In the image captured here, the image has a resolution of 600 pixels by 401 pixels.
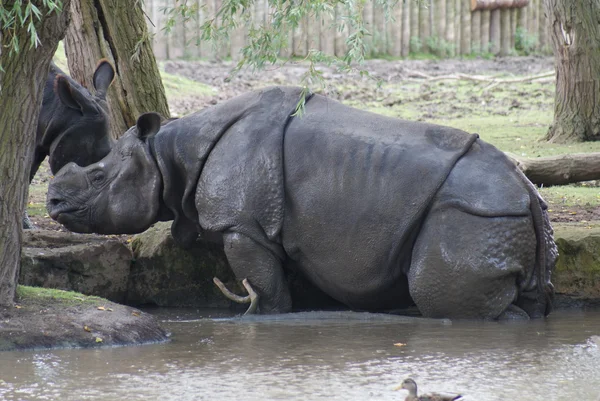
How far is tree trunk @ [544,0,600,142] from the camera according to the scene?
40.6 ft

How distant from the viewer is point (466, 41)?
21.9 m

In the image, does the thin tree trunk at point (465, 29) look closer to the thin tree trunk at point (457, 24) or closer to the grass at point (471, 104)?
the thin tree trunk at point (457, 24)

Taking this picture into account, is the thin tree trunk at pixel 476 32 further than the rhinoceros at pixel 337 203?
Yes

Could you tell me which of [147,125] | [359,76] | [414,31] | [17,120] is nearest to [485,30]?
[414,31]

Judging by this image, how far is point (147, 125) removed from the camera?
7.52 metres

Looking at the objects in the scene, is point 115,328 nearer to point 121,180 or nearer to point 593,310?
point 121,180

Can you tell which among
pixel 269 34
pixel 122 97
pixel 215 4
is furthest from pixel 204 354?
pixel 215 4

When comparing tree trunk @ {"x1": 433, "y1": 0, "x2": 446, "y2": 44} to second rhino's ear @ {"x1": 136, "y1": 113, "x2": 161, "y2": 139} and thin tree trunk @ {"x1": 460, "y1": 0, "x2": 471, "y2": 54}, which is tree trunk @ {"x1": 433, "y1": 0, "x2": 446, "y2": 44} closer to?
thin tree trunk @ {"x1": 460, "y1": 0, "x2": 471, "y2": 54}

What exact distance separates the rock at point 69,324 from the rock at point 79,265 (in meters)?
0.77

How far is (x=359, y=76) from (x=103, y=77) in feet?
34.3

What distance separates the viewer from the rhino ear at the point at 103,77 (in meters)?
8.99

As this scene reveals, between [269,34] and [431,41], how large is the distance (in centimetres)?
1540

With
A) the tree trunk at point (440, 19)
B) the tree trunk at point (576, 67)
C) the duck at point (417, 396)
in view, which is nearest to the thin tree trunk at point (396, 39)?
the tree trunk at point (440, 19)

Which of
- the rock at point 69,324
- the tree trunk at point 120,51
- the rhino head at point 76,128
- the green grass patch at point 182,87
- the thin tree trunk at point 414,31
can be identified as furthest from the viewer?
the thin tree trunk at point 414,31
